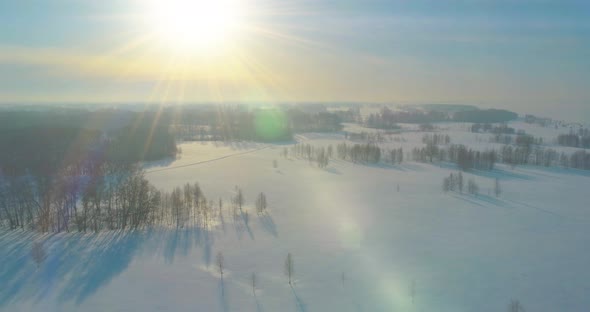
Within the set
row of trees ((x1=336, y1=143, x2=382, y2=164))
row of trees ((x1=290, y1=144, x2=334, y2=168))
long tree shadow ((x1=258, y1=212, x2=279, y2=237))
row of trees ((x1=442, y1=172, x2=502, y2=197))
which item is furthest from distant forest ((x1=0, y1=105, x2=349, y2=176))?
row of trees ((x1=442, y1=172, x2=502, y2=197))

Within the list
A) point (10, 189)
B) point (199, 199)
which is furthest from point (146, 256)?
point (10, 189)

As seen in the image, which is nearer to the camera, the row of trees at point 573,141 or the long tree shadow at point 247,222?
the long tree shadow at point 247,222

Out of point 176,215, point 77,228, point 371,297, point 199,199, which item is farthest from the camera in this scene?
point 199,199

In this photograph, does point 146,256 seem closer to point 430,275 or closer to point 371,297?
point 371,297

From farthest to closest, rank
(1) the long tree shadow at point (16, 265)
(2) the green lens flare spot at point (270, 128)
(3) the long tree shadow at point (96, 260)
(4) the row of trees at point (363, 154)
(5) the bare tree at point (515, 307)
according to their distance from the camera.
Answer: (2) the green lens flare spot at point (270, 128)
(4) the row of trees at point (363, 154)
(3) the long tree shadow at point (96, 260)
(1) the long tree shadow at point (16, 265)
(5) the bare tree at point (515, 307)

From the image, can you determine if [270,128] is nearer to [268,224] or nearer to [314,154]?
[314,154]

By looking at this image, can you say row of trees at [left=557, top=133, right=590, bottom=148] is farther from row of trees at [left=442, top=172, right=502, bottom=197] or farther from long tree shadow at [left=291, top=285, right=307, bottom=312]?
long tree shadow at [left=291, top=285, right=307, bottom=312]

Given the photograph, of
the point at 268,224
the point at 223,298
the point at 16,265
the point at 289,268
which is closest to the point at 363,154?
the point at 268,224

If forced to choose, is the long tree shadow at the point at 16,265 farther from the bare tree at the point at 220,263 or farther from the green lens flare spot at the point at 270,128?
the green lens flare spot at the point at 270,128

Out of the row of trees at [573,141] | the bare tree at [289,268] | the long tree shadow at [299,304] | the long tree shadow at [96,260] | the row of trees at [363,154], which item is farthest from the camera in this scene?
the row of trees at [573,141]

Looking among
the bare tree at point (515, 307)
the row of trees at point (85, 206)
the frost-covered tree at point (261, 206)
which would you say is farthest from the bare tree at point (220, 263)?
the bare tree at point (515, 307)
